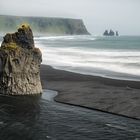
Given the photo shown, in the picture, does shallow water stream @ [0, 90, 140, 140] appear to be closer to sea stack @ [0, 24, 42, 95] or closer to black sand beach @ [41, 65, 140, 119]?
black sand beach @ [41, 65, 140, 119]

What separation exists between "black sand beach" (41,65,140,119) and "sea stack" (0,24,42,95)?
3.10 meters

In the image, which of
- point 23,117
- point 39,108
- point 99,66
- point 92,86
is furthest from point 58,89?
point 99,66

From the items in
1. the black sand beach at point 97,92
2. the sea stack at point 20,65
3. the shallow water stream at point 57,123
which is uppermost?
the sea stack at point 20,65

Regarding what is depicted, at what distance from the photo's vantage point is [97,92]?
34.6 meters

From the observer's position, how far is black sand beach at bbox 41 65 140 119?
1140 inches

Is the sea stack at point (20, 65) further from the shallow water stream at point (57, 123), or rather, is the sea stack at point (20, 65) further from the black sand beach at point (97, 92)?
the black sand beach at point (97, 92)

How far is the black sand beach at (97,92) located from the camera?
1140 inches

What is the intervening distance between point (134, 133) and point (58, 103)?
9.57 m

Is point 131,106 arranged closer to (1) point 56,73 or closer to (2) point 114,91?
(2) point 114,91

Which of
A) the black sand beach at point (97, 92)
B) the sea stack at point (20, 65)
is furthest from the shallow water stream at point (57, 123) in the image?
the sea stack at point (20, 65)

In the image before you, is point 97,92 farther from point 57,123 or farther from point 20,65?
point 57,123

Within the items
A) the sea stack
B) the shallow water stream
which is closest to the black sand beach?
the shallow water stream

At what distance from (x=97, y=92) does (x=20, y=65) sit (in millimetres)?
7712

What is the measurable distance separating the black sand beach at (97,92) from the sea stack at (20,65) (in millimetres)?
3101
